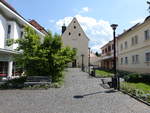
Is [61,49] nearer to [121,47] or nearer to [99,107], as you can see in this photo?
[99,107]

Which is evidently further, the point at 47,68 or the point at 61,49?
the point at 61,49

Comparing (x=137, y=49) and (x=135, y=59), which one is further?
(x=135, y=59)

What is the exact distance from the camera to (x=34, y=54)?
13953mm

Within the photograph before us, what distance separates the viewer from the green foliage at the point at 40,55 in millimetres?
13867

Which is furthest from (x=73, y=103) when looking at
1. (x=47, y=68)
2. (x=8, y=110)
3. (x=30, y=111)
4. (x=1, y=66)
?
(x=1, y=66)

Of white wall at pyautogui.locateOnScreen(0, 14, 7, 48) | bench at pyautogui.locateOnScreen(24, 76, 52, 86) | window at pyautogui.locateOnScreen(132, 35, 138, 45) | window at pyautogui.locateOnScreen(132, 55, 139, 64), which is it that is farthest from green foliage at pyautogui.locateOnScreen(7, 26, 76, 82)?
window at pyautogui.locateOnScreen(132, 35, 138, 45)

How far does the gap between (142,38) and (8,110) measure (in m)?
21.0

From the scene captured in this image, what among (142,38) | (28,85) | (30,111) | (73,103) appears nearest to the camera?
(30,111)

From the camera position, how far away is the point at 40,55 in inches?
547

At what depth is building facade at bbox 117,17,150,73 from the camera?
21.5 m

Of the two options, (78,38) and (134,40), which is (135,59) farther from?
(78,38)

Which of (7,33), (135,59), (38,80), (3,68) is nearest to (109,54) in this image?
(135,59)

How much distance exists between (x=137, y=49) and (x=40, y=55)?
16670 mm

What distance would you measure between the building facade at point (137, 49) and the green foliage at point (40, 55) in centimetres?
1275
